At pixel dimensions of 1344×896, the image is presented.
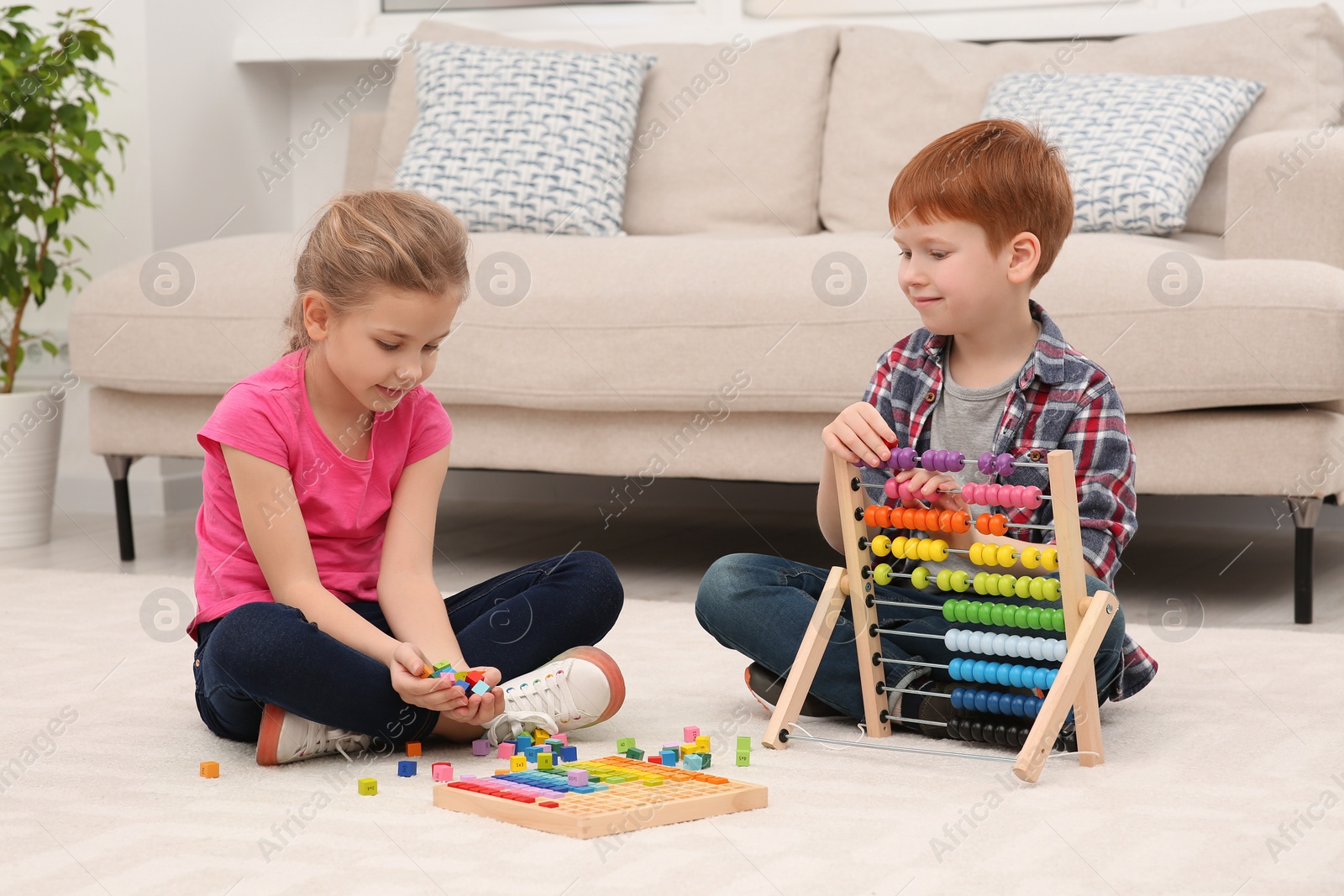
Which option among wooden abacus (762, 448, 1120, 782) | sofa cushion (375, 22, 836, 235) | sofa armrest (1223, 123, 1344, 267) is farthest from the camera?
sofa cushion (375, 22, 836, 235)

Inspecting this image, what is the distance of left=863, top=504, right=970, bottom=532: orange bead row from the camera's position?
1418mm

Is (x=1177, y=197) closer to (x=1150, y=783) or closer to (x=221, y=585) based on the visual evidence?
(x=1150, y=783)

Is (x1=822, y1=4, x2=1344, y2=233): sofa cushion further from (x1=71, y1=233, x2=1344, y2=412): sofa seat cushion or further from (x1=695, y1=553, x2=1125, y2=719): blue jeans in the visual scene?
(x1=695, y1=553, x2=1125, y2=719): blue jeans

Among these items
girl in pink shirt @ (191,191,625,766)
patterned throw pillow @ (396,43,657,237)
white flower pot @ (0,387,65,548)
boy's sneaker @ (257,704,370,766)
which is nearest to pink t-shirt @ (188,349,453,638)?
girl in pink shirt @ (191,191,625,766)

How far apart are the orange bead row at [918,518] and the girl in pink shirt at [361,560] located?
1.02 feet

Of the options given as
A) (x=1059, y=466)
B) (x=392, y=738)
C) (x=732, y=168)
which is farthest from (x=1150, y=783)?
(x=732, y=168)

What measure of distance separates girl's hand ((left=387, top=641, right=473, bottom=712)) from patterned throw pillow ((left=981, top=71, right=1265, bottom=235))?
1638 mm

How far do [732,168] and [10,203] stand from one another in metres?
1.44

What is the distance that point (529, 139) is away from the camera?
2.91 meters

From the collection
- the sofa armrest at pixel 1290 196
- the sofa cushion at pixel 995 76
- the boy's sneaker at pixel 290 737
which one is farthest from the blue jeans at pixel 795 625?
the sofa cushion at pixel 995 76

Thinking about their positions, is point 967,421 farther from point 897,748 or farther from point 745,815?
point 745,815

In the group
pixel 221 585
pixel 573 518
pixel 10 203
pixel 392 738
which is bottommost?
pixel 573 518

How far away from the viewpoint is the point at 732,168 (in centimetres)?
298

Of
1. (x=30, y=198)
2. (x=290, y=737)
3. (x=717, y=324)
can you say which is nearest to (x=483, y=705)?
(x=290, y=737)
